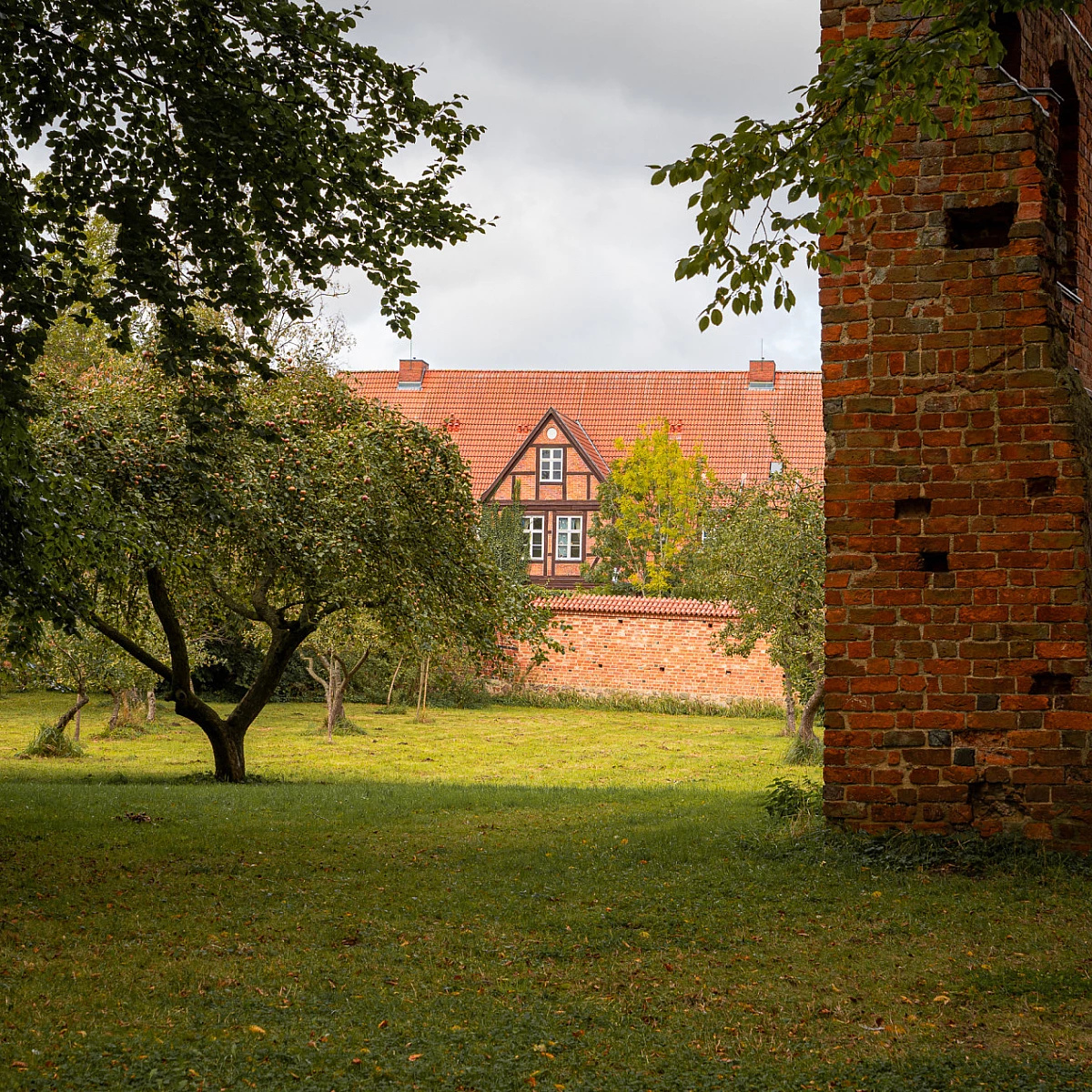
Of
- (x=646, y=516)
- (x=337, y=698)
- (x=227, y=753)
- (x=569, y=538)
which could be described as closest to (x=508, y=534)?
(x=646, y=516)

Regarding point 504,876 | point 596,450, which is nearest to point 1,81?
point 504,876

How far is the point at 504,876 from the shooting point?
7.44 meters

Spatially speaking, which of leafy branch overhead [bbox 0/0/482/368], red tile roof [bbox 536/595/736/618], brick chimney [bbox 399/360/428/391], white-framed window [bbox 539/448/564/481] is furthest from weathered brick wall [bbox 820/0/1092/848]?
brick chimney [bbox 399/360/428/391]

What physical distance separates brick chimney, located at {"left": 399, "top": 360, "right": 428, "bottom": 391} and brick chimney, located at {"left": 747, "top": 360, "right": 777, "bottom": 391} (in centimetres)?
1485

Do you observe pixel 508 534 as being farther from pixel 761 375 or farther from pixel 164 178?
pixel 164 178

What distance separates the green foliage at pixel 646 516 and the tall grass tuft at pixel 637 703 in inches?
350

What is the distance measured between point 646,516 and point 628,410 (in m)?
9.56

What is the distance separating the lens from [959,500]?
24.5 feet

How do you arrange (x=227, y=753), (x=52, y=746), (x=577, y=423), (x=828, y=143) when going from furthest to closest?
(x=577, y=423) < (x=52, y=746) < (x=227, y=753) < (x=828, y=143)

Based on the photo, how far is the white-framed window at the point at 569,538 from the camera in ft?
143

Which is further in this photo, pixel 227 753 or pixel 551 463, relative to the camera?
pixel 551 463

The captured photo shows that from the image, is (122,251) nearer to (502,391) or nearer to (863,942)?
(863,942)

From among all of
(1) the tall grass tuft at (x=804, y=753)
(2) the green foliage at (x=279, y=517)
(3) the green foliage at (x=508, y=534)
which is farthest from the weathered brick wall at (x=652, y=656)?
(2) the green foliage at (x=279, y=517)

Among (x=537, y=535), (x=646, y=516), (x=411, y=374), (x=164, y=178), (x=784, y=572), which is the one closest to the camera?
(x=164, y=178)
